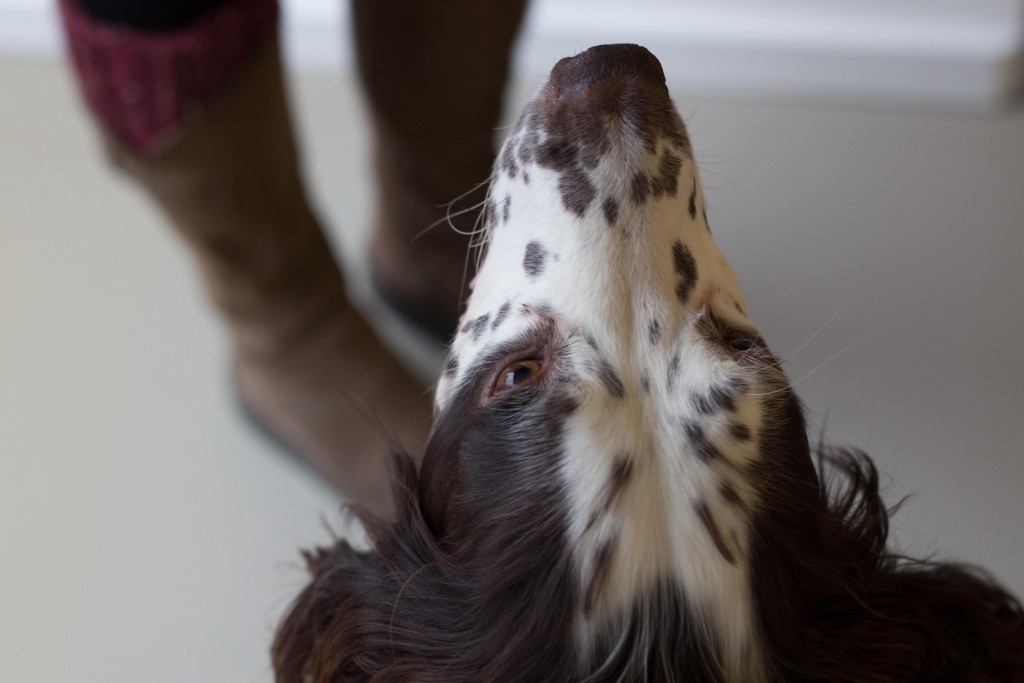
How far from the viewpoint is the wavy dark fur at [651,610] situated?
3.05ft

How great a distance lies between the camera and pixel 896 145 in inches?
100

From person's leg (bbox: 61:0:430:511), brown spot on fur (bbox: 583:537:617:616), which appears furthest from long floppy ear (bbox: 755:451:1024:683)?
person's leg (bbox: 61:0:430:511)

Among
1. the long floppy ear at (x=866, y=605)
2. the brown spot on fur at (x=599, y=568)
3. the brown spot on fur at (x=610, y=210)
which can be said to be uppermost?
the brown spot on fur at (x=610, y=210)

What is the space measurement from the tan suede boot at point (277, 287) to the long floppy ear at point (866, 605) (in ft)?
1.99

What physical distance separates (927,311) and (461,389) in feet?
4.80

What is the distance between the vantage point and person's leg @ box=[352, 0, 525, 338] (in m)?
1.71

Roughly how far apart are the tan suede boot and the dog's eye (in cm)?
44

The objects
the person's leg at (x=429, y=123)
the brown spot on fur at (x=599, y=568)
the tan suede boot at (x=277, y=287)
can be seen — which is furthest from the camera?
the person's leg at (x=429, y=123)

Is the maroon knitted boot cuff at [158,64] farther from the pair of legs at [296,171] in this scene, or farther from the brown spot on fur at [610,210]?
the brown spot on fur at [610,210]

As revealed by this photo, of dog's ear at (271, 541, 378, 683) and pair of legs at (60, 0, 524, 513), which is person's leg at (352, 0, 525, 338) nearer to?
pair of legs at (60, 0, 524, 513)

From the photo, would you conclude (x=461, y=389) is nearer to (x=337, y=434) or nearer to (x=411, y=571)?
(x=411, y=571)

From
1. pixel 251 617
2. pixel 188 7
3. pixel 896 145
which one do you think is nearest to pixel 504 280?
pixel 188 7

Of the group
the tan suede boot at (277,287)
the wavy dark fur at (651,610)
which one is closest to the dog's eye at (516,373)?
the wavy dark fur at (651,610)

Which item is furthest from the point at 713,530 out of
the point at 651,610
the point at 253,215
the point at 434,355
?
the point at 434,355
